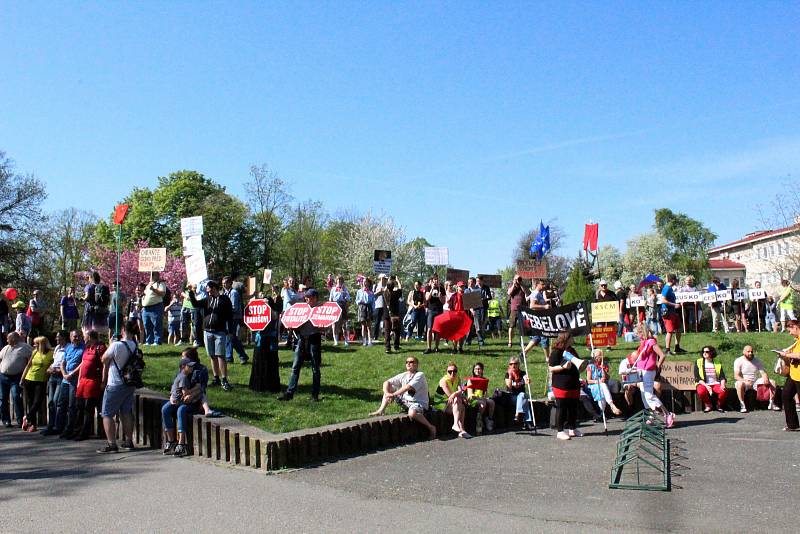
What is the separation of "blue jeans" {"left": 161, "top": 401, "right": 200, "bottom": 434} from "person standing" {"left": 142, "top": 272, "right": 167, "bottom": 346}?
871 centimetres

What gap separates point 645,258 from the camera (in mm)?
97625

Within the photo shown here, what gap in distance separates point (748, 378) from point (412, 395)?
24.4 feet

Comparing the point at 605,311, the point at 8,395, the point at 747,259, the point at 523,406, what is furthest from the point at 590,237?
the point at 747,259

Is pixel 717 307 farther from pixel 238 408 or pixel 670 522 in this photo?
pixel 670 522

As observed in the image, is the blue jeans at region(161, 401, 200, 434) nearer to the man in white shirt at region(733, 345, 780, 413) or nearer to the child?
the man in white shirt at region(733, 345, 780, 413)

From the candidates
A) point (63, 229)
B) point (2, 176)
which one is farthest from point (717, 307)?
point (63, 229)

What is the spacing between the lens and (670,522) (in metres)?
7.42

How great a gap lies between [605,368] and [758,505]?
6737mm

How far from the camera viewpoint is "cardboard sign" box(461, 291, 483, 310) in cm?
1989

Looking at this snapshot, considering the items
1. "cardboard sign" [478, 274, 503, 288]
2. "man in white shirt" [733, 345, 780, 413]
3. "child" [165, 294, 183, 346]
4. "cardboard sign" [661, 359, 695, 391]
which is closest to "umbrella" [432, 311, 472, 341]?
"cardboard sign" [661, 359, 695, 391]

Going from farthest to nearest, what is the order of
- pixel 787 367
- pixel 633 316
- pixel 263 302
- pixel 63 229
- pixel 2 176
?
1. pixel 63 229
2. pixel 2 176
3. pixel 633 316
4. pixel 263 302
5. pixel 787 367

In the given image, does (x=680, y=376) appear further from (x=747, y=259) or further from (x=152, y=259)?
(x=747, y=259)

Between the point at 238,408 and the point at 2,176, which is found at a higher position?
the point at 2,176

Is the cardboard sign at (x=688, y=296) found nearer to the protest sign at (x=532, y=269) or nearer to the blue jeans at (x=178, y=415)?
the protest sign at (x=532, y=269)
